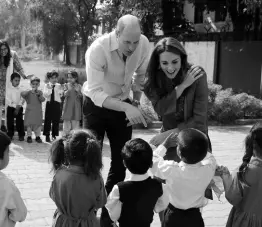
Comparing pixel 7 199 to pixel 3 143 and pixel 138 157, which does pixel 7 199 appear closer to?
pixel 3 143

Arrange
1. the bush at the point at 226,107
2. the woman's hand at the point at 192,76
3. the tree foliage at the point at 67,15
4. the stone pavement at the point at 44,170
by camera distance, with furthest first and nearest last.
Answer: the tree foliage at the point at 67,15
the bush at the point at 226,107
the stone pavement at the point at 44,170
the woman's hand at the point at 192,76

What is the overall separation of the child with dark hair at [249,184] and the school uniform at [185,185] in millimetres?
143

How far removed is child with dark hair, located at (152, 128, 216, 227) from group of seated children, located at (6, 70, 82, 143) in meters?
4.46

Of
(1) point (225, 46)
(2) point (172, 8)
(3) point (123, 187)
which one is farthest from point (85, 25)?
(3) point (123, 187)

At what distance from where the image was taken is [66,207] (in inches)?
110

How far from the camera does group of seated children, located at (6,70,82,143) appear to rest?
712 centimetres

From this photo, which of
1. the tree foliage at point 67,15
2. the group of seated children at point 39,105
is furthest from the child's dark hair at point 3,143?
the tree foliage at point 67,15

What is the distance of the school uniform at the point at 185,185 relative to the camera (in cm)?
284

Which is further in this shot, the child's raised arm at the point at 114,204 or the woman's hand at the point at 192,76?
the woman's hand at the point at 192,76

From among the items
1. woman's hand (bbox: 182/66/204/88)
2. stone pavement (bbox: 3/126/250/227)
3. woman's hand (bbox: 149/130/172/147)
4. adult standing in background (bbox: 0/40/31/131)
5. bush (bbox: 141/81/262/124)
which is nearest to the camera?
woman's hand (bbox: 182/66/204/88)

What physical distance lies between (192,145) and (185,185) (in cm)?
27

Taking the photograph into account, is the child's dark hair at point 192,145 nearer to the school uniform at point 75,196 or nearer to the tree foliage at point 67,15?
the school uniform at point 75,196

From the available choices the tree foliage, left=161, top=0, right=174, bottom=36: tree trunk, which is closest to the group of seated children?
left=161, top=0, right=174, bottom=36: tree trunk

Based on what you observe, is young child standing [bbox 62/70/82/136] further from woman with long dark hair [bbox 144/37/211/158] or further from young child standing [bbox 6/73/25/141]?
woman with long dark hair [bbox 144/37/211/158]
